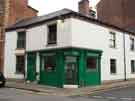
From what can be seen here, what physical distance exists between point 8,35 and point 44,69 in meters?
7.47

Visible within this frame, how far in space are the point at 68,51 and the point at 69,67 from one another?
150 centimetres

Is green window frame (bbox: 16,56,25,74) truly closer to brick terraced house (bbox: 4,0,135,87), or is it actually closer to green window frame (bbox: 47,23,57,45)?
brick terraced house (bbox: 4,0,135,87)

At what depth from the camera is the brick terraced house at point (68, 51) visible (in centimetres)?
2050

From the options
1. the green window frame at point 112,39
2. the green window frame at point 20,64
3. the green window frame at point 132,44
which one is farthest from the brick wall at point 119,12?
the green window frame at point 20,64

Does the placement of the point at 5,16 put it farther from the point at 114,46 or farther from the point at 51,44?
the point at 114,46

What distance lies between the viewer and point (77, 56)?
20547mm

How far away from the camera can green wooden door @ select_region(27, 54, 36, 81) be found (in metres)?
23.4

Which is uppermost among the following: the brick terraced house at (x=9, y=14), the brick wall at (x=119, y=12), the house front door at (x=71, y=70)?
the brick wall at (x=119, y=12)

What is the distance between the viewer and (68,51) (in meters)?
20.1

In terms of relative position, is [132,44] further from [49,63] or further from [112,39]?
[49,63]

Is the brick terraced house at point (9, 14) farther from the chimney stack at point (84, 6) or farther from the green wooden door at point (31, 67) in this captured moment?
the chimney stack at point (84, 6)

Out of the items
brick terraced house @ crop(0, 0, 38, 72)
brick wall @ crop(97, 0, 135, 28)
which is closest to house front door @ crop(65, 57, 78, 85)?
brick terraced house @ crop(0, 0, 38, 72)

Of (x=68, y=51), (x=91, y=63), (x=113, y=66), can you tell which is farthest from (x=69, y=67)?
(x=113, y=66)

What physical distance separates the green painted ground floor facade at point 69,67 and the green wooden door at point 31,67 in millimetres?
97
